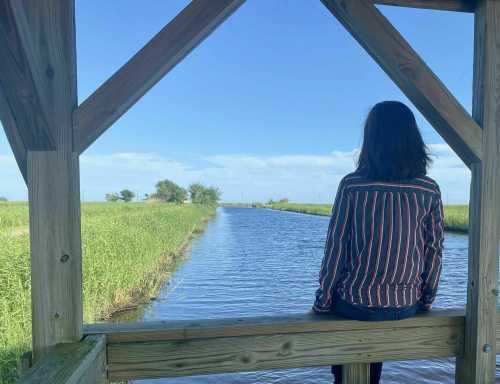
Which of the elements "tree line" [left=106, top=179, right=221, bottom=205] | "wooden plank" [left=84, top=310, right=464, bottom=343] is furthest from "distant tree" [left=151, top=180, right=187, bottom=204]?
"wooden plank" [left=84, top=310, right=464, bottom=343]

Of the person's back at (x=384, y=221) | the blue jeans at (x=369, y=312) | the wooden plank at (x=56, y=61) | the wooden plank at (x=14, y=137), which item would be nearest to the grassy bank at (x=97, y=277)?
the wooden plank at (x=14, y=137)

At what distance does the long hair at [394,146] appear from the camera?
135cm

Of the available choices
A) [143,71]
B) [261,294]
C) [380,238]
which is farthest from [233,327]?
[261,294]

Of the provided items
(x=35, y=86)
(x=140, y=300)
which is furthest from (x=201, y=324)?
(x=140, y=300)

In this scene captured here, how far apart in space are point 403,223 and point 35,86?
1.24m

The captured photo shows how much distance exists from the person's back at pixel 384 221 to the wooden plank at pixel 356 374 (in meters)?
0.23

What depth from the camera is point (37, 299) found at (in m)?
1.23

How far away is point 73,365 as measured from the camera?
1.09 metres

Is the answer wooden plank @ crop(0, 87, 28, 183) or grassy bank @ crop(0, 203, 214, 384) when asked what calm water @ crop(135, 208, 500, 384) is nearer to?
grassy bank @ crop(0, 203, 214, 384)

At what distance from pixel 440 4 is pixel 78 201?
155 cm

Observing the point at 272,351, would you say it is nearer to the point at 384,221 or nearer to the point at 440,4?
the point at 384,221

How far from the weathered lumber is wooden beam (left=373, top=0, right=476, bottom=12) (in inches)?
48.2

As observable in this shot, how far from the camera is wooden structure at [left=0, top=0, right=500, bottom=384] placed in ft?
3.76

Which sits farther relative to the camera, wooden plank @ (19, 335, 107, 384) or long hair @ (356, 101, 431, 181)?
long hair @ (356, 101, 431, 181)
